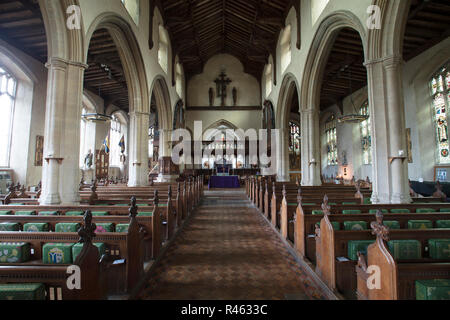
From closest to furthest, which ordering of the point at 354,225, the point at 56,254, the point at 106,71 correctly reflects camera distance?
the point at 56,254, the point at 354,225, the point at 106,71

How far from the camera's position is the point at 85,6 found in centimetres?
522

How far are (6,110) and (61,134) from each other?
6.47 metres

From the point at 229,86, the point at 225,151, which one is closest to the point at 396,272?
the point at 225,151

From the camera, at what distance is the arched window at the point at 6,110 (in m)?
8.63

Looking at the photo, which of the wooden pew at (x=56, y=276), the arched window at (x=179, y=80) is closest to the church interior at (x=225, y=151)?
the wooden pew at (x=56, y=276)

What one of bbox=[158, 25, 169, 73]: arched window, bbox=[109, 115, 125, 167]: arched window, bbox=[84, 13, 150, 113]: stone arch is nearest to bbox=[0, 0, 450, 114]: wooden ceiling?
bbox=[158, 25, 169, 73]: arched window

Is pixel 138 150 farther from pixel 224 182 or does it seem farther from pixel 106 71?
pixel 224 182

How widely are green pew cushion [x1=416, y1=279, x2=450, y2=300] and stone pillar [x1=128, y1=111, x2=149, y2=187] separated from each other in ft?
27.1

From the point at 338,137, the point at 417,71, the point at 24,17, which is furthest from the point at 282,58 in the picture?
the point at 24,17

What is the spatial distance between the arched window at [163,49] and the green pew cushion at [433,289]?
11.8 metres

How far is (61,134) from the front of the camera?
4711mm

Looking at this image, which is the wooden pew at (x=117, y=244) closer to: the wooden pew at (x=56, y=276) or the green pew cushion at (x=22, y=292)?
the wooden pew at (x=56, y=276)

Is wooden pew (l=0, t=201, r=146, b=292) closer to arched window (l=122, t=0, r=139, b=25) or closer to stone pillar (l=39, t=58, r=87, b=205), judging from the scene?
stone pillar (l=39, t=58, r=87, b=205)

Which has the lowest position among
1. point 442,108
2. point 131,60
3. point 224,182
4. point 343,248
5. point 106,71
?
point 343,248
